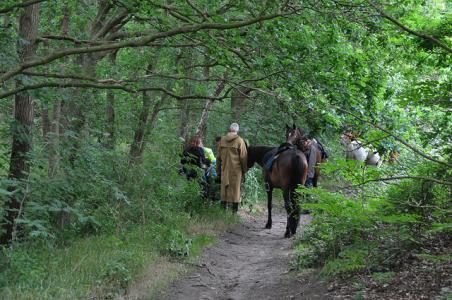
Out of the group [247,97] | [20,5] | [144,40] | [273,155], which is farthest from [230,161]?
[20,5]

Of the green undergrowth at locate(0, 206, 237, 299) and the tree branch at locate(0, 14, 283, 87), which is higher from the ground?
the tree branch at locate(0, 14, 283, 87)

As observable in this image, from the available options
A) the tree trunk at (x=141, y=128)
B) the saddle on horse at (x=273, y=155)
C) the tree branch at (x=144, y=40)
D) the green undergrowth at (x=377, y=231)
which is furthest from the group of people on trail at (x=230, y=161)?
the tree branch at (x=144, y=40)

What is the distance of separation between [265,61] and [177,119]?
10.5 meters

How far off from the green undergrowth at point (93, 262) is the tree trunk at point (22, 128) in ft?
2.40

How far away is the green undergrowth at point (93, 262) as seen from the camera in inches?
242

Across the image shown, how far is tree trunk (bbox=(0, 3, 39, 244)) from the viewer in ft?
25.4

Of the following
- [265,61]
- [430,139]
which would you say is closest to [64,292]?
[265,61]

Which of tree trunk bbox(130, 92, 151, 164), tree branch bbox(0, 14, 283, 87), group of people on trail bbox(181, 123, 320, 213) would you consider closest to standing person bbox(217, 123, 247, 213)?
group of people on trail bbox(181, 123, 320, 213)

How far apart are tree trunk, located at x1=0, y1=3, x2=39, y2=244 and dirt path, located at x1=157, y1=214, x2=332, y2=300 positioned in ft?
9.14

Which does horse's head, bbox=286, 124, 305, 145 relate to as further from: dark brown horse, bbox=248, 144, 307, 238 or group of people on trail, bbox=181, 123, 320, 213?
group of people on trail, bbox=181, 123, 320, 213

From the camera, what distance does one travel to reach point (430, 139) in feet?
23.3

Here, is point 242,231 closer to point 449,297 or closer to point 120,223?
point 120,223

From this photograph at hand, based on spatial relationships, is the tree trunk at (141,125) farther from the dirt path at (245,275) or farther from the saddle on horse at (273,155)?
the saddle on horse at (273,155)

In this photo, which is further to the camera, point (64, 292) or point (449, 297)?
point (64, 292)
